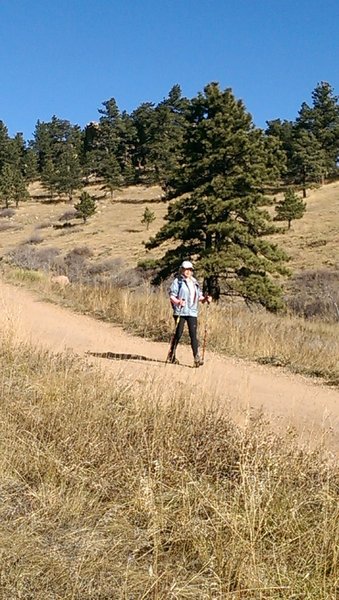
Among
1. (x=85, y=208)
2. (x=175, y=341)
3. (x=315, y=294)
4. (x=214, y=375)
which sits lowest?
(x=315, y=294)

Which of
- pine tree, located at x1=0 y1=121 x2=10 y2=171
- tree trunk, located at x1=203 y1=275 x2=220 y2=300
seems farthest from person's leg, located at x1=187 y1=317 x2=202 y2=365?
pine tree, located at x1=0 y1=121 x2=10 y2=171

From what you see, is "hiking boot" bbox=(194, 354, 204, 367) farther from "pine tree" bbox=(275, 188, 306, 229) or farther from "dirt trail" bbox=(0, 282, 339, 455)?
"pine tree" bbox=(275, 188, 306, 229)

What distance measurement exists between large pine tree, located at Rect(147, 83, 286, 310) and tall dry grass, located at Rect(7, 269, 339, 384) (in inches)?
156

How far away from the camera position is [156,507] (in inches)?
129

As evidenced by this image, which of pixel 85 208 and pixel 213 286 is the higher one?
pixel 85 208

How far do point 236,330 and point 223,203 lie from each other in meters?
7.65

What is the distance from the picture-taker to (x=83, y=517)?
3.31m

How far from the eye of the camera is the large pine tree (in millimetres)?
18375

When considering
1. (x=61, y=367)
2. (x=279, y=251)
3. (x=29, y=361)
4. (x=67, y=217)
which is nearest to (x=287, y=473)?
(x=61, y=367)

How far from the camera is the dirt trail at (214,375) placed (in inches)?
243

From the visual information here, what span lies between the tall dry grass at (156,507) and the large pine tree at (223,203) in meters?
13.7

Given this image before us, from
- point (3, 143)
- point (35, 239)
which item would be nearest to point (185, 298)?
point (35, 239)

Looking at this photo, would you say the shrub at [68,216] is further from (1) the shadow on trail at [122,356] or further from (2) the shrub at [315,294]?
(1) the shadow on trail at [122,356]

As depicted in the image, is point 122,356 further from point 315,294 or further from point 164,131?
point 164,131
